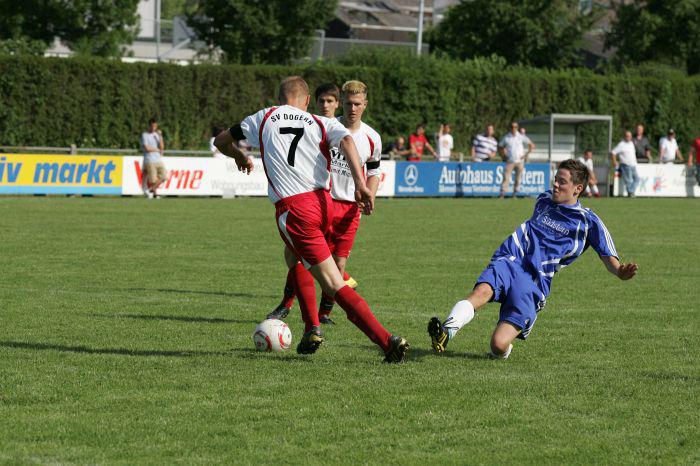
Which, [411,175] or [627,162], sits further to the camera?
[627,162]

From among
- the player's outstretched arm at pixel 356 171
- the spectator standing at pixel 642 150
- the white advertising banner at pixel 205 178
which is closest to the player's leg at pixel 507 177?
the spectator standing at pixel 642 150

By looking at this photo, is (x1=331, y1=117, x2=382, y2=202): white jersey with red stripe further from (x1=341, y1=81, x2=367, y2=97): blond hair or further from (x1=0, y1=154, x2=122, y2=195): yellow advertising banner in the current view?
(x1=0, y1=154, x2=122, y2=195): yellow advertising banner

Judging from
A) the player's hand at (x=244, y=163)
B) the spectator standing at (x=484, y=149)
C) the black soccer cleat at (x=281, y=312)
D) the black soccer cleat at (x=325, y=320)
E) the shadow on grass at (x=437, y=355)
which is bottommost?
the spectator standing at (x=484, y=149)

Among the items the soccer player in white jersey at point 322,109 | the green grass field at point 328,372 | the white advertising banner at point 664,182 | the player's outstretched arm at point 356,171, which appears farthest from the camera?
the white advertising banner at point 664,182

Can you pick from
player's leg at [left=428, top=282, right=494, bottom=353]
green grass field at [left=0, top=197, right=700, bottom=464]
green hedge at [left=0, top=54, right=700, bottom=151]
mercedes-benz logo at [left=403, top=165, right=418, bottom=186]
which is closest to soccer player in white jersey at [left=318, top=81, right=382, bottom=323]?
green grass field at [left=0, top=197, right=700, bottom=464]

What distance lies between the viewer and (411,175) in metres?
31.2

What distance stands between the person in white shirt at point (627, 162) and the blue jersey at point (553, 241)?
85.8 feet

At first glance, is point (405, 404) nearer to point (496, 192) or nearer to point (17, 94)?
point (496, 192)

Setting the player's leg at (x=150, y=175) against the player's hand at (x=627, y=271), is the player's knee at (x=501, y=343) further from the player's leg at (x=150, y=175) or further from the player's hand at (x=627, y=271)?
the player's leg at (x=150, y=175)

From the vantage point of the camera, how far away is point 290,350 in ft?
25.3

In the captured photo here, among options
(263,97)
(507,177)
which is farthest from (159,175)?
(263,97)

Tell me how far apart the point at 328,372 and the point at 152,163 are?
21587mm

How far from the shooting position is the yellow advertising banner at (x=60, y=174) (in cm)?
2686

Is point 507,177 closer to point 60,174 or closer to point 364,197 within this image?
point 60,174
